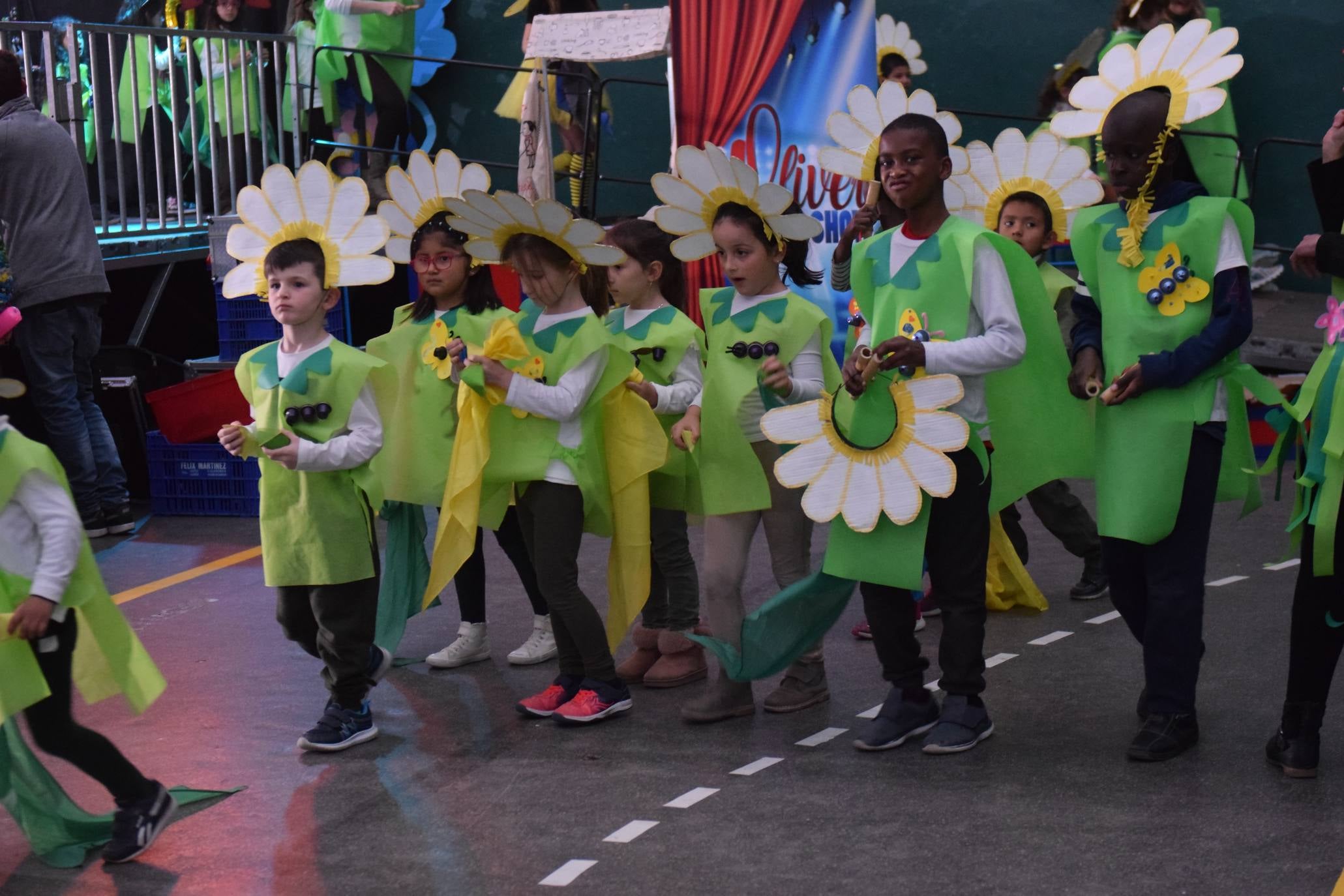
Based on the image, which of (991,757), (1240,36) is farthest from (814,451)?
(1240,36)

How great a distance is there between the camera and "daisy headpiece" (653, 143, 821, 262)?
15.0 feet

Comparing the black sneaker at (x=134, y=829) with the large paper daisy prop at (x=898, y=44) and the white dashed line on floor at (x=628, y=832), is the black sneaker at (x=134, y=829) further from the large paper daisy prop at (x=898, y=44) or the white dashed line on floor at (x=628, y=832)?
the large paper daisy prop at (x=898, y=44)

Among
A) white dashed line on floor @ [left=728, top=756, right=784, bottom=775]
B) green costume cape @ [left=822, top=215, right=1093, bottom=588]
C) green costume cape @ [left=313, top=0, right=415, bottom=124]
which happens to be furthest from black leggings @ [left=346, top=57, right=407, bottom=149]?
white dashed line on floor @ [left=728, top=756, right=784, bottom=775]

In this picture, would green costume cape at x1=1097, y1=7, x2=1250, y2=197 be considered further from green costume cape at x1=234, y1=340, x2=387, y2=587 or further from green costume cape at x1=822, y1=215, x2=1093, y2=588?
green costume cape at x1=234, y1=340, x2=387, y2=587

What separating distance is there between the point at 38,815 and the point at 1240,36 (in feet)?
28.2

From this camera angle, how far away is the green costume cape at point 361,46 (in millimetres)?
10172

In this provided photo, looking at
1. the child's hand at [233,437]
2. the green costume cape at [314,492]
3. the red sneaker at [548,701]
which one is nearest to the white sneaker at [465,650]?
the red sneaker at [548,701]

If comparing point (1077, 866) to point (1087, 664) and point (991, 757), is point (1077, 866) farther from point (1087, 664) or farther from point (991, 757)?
point (1087, 664)

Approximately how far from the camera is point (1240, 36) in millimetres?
9828

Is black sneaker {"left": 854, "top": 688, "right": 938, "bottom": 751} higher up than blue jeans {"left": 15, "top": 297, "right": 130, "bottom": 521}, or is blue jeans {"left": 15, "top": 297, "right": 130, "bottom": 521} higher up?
blue jeans {"left": 15, "top": 297, "right": 130, "bottom": 521}

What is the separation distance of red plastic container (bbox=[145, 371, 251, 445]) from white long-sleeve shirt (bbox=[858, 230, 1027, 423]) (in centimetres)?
375

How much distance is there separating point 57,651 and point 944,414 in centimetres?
223

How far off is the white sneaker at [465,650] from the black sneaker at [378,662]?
0.37 m

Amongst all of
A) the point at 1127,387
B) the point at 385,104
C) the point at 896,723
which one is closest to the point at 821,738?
the point at 896,723
